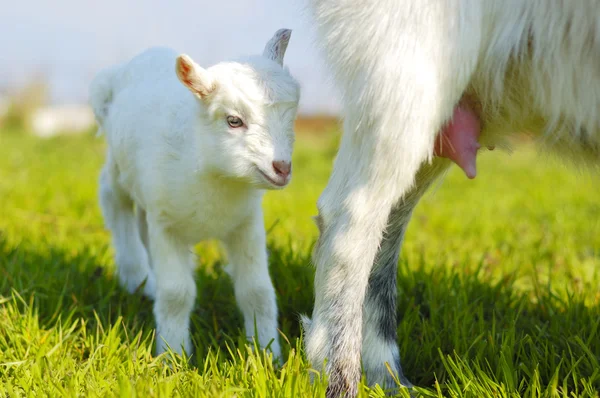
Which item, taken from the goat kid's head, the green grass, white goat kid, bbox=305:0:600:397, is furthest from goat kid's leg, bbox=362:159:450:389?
the goat kid's head

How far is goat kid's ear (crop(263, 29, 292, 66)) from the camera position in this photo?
2701 millimetres

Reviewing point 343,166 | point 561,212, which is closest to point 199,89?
point 343,166

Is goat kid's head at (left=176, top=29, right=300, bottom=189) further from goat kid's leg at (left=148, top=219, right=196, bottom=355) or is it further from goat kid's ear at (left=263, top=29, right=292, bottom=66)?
goat kid's leg at (left=148, top=219, right=196, bottom=355)

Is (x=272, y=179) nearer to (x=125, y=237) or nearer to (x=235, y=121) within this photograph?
(x=235, y=121)

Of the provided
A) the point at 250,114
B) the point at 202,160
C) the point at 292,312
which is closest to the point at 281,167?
the point at 250,114

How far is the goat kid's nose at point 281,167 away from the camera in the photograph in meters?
2.38

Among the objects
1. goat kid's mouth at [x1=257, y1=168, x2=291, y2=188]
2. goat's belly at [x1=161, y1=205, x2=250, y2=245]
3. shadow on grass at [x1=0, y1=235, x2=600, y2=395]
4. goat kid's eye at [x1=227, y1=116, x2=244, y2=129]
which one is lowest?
shadow on grass at [x1=0, y1=235, x2=600, y2=395]

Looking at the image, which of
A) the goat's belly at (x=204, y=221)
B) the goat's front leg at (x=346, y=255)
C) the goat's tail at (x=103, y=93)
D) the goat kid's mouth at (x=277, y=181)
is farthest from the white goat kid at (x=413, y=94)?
the goat's tail at (x=103, y=93)

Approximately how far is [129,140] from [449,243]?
2796mm

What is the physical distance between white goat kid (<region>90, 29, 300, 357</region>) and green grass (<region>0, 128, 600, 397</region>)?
0.74ft

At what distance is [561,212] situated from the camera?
20.0 ft

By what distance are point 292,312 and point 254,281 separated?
42cm

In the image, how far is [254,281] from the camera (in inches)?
116

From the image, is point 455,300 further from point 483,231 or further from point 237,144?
point 483,231
